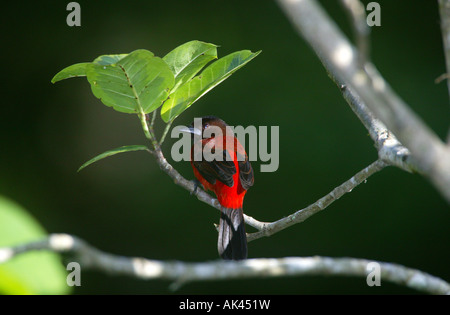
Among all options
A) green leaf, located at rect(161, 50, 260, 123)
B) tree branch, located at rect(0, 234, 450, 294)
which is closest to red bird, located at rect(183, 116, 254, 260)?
green leaf, located at rect(161, 50, 260, 123)

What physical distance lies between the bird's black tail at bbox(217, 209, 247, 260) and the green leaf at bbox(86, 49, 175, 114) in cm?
71

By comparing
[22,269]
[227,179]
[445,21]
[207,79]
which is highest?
[207,79]

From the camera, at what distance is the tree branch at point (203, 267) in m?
0.66

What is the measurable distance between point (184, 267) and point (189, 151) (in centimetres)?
173

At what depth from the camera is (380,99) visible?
0.70m

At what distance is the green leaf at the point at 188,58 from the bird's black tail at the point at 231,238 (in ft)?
2.40

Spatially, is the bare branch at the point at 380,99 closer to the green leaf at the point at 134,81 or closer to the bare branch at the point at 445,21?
the bare branch at the point at 445,21

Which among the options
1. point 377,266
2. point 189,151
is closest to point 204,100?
point 189,151

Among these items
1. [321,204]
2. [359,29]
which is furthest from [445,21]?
[321,204]

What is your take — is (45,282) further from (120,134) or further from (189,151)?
(120,134)

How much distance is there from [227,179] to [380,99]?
57.3 inches

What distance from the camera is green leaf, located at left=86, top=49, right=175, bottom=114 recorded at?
1370 mm

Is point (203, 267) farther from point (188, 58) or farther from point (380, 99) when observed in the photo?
point (188, 58)

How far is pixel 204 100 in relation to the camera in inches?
162
